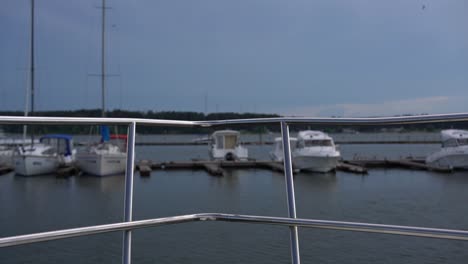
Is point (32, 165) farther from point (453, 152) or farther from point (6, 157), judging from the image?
point (453, 152)

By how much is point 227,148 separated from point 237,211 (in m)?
22.9

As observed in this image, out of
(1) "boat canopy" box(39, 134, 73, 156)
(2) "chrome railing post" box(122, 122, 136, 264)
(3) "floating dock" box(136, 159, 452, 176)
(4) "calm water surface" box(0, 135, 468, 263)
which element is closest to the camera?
(2) "chrome railing post" box(122, 122, 136, 264)

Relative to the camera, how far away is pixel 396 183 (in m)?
29.4

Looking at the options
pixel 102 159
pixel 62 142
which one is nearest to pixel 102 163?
pixel 102 159

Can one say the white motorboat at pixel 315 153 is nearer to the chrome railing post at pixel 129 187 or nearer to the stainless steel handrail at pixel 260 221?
the stainless steel handrail at pixel 260 221

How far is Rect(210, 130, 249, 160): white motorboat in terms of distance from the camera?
41156mm

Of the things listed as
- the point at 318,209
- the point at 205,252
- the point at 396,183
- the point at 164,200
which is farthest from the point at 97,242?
the point at 396,183

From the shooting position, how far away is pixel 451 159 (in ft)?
113

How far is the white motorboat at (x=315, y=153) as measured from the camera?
111ft

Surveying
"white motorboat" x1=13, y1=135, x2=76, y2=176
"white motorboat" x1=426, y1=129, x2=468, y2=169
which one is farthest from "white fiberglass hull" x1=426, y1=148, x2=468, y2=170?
"white motorboat" x1=13, y1=135, x2=76, y2=176

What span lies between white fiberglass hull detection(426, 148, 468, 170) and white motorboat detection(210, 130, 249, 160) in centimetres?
1606

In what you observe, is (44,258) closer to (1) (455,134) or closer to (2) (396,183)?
(2) (396,183)

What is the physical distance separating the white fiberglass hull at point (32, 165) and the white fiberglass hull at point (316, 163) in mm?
18479

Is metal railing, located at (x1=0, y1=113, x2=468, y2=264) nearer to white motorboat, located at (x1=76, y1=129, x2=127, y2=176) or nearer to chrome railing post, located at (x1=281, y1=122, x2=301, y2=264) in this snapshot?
chrome railing post, located at (x1=281, y1=122, x2=301, y2=264)
